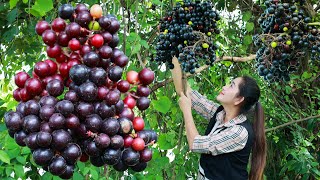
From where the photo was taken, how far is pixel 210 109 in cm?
233

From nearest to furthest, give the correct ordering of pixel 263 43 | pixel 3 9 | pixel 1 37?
pixel 263 43 → pixel 3 9 → pixel 1 37

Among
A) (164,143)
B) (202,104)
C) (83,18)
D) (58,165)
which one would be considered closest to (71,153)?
(58,165)

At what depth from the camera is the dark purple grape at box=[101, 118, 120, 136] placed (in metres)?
0.80

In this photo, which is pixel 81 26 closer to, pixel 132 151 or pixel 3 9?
pixel 132 151

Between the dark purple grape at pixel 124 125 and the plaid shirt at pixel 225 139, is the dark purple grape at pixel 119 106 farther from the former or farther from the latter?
the plaid shirt at pixel 225 139

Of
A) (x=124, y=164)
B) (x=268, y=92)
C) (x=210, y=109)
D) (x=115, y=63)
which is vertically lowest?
(x=268, y=92)

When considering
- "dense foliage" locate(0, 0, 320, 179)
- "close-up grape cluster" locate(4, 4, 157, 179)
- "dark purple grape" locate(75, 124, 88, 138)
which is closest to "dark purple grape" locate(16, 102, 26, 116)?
"close-up grape cluster" locate(4, 4, 157, 179)

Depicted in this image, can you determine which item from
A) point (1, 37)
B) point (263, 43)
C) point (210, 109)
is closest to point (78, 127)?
point (263, 43)

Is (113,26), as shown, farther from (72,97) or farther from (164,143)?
(164,143)

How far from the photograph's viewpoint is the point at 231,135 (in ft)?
6.49

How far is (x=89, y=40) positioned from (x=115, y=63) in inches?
2.6

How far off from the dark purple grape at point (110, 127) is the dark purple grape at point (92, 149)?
34mm

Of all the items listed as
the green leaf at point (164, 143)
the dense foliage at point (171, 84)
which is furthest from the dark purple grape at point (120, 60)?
the green leaf at point (164, 143)

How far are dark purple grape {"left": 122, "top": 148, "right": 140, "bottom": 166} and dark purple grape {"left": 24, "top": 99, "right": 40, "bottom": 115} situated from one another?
6.9 inches
